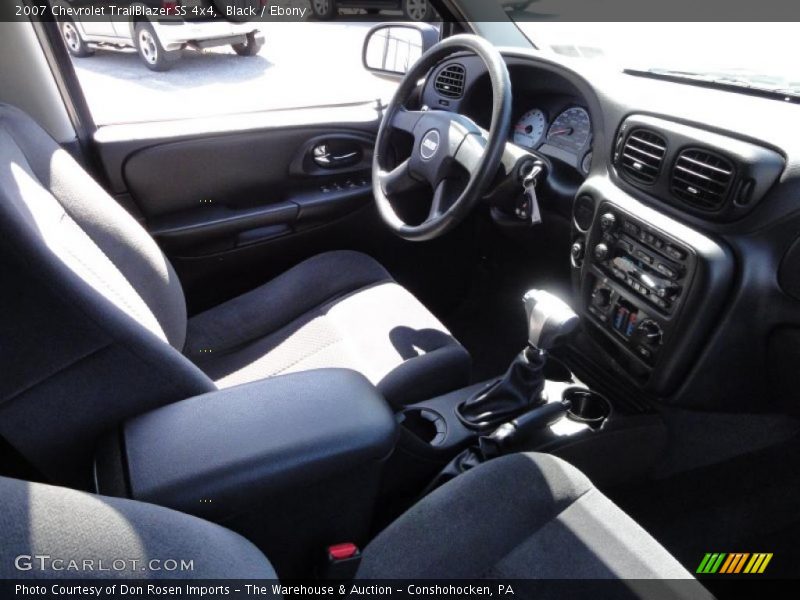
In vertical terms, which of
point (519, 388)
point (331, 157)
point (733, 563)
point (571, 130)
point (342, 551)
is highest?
point (571, 130)

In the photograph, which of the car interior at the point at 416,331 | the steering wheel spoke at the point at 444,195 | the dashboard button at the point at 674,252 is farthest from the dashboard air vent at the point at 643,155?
the steering wheel spoke at the point at 444,195

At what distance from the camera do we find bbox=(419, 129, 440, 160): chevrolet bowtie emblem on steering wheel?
144 centimetres

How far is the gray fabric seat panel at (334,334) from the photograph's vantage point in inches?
51.2

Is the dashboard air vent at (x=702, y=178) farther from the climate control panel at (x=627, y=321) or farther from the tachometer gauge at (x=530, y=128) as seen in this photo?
the tachometer gauge at (x=530, y=128)

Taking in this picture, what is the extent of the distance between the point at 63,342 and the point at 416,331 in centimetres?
80

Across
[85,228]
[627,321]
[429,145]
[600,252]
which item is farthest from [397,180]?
[85,228]

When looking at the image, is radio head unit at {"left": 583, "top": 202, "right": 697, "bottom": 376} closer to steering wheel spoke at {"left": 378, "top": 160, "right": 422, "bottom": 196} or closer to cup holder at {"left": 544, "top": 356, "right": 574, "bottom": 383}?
cup holder at {"left": 544, "top": 356, "right": 574, "bottom": 383}

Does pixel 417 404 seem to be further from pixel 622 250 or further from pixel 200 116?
pixel 200 116

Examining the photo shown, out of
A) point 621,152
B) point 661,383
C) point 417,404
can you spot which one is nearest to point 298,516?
point 417,404

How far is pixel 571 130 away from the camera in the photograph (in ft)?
4.95

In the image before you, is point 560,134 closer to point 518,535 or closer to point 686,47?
point 686,47

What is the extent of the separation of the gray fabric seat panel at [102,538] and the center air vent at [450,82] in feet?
4.52

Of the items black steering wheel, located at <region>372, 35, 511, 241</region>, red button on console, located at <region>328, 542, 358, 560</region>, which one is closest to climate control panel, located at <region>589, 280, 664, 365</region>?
black steering wheel, located at <region>372, 35, 511, 241</region>

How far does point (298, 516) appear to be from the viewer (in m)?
0.81
